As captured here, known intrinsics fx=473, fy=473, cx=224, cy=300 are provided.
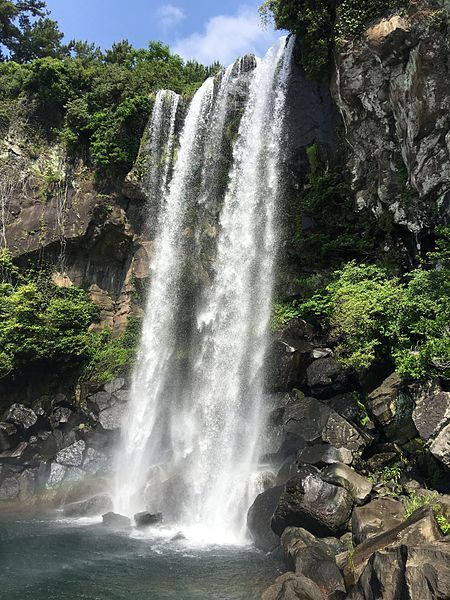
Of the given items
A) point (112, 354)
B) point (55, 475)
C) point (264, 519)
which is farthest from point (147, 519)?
point (112, 354)

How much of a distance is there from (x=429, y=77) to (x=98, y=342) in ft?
50.4

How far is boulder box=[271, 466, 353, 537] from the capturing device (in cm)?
884

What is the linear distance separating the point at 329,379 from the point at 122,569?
640cm

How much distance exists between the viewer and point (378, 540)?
7.45 meters

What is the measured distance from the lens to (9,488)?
15836 millimetres

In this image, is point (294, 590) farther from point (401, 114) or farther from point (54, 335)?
point (54, 335)

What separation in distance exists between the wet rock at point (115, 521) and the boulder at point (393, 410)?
22.7ft

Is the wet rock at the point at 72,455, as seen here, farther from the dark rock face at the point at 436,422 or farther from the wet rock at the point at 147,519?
the dark rock face at the point at 436,422

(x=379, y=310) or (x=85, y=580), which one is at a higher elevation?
(x=379, y=310)

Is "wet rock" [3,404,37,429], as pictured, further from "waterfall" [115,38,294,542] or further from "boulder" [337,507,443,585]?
"boulder" [337,507,443,585]

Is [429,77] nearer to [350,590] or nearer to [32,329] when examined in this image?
[350,590]

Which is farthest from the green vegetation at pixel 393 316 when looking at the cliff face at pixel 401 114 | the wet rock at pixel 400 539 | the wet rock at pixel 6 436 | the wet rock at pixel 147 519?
the wet rock at pixel 6 436

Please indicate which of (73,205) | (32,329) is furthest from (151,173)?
(32,329)

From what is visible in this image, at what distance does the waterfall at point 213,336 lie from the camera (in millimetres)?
12977
